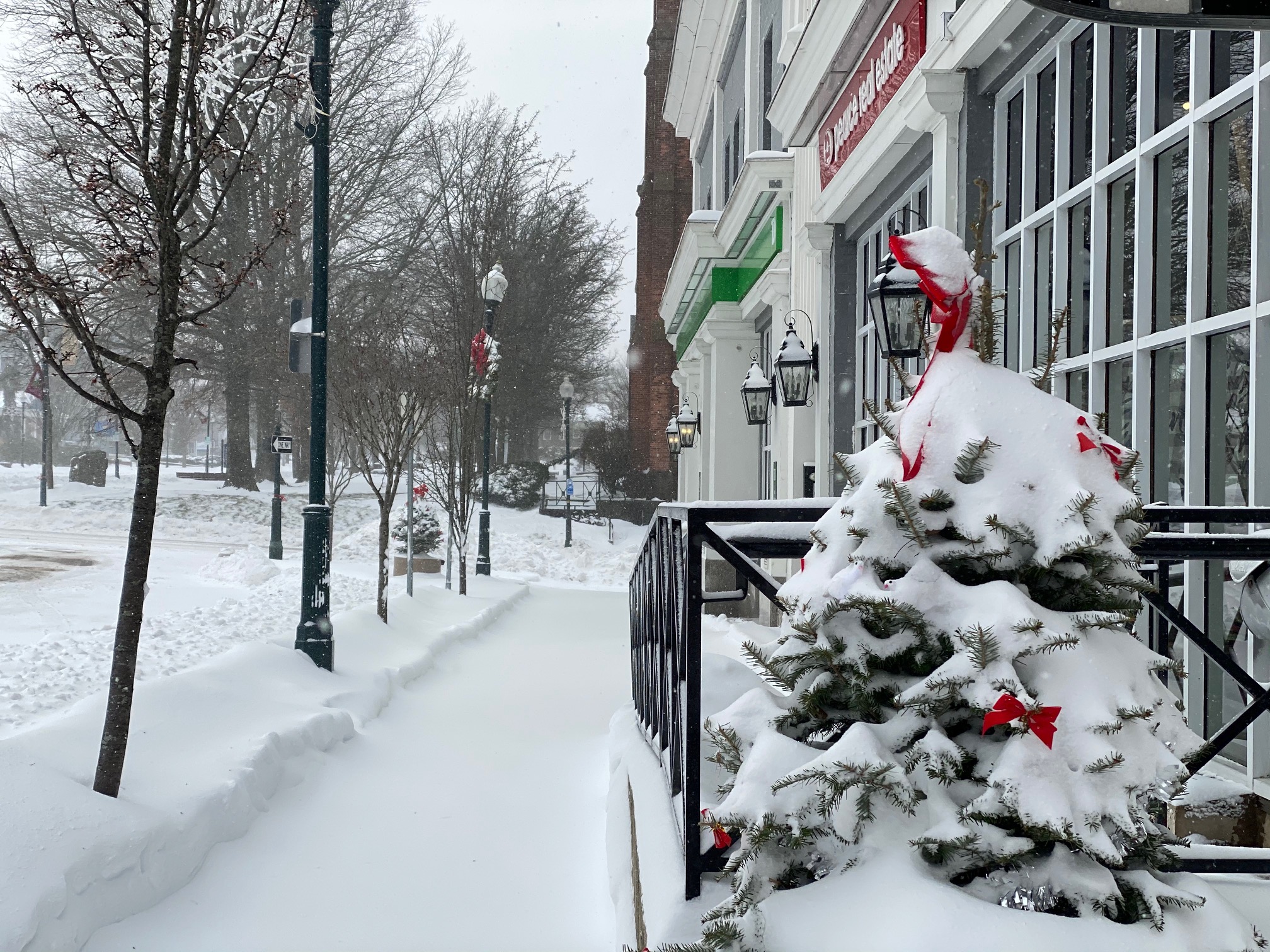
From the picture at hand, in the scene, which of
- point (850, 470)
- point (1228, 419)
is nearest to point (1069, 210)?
point (1228, 419)

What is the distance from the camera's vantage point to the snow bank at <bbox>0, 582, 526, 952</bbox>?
3105mm

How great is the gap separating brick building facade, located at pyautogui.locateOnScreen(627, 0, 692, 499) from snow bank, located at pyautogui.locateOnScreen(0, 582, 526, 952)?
907 inches

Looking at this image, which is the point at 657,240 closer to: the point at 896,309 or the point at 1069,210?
the point at 896,309

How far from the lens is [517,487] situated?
28.7 m

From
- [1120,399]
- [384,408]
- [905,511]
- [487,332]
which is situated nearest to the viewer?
[905,511]

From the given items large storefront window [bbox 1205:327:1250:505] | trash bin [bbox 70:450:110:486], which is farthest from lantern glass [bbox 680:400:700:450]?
trash bin [bbox 70:450:110:486]

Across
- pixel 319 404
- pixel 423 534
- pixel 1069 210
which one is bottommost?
pixel 423 534

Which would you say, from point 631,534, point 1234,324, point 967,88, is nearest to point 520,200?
point 631,534

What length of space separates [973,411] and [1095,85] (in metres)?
3.03

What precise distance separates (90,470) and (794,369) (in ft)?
94.1

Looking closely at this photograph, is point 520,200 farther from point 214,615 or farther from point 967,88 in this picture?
point 967,88

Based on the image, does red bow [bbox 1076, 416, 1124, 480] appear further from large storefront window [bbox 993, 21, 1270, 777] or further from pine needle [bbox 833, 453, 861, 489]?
large storefront window [bbox 993, 21, 1270, 777]

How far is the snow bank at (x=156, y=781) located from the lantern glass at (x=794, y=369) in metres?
4.25

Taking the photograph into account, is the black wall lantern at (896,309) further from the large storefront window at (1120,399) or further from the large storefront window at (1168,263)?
the large storefront window at (1120,399)
